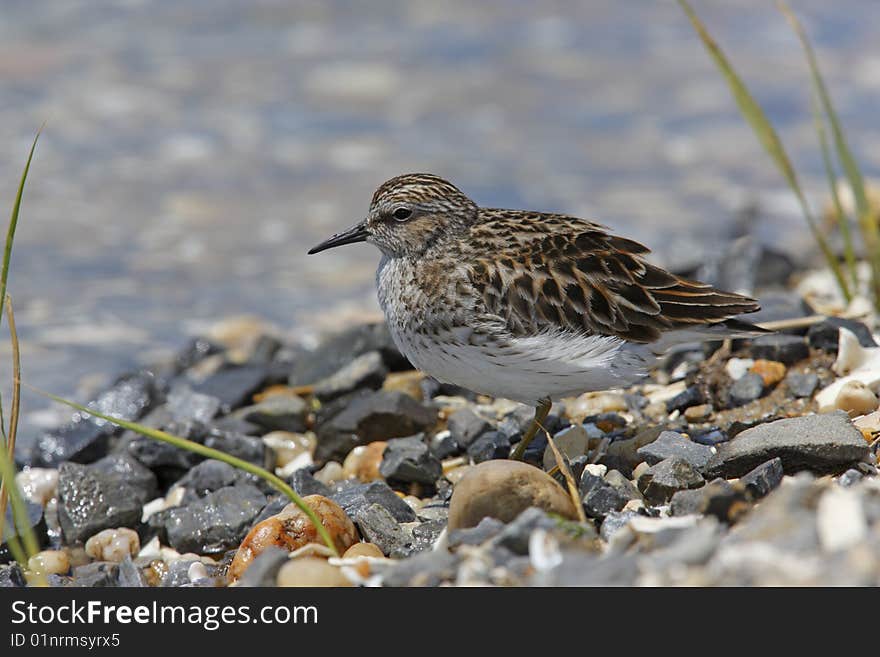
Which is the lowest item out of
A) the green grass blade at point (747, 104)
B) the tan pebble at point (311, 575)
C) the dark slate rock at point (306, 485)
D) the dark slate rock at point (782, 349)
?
the dark slate rock at point (306, 485)

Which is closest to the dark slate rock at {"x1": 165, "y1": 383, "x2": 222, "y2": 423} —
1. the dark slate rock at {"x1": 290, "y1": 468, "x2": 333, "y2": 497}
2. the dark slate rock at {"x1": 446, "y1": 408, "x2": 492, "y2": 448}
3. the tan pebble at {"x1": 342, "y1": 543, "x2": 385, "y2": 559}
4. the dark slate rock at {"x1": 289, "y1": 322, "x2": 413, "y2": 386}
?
the dark slate rock at {"x1": 289, "y1": 322, "x2": 413, "y2": 386}

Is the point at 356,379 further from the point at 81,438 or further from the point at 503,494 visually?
the point at 503,494

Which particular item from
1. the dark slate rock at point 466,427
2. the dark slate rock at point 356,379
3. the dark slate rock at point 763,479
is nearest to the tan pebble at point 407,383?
the dark slate rock at point 356,379

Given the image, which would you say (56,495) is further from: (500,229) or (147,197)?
(147,197)

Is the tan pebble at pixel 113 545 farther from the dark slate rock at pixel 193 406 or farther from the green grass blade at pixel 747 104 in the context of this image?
the green grass blade at pixel 747 104

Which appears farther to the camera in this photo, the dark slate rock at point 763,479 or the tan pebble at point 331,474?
the tan pebble at point 331,474

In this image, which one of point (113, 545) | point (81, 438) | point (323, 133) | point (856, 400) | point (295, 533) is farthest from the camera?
point (323, 133)

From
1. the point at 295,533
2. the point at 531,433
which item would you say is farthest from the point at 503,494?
the point at 531,433
